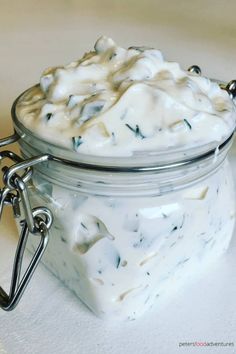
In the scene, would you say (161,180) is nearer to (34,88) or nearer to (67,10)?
(34,88)

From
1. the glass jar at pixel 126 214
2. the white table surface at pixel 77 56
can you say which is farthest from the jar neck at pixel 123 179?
the white table surface at pixel 77 56

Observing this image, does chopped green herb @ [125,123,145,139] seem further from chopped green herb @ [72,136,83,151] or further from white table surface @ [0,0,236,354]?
white table surface @ [0,0,236,354]

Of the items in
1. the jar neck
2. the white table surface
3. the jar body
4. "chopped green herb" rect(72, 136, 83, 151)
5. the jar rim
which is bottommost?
the white table surface

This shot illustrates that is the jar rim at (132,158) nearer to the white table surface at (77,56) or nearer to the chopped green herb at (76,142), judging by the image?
the chopped green herb at (76,142)

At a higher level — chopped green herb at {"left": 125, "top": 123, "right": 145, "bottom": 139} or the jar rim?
chopped green herb at {"left": 125, "top": 123, "right": 145, "bottom": 139}

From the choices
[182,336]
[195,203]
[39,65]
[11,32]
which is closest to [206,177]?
[195,203]

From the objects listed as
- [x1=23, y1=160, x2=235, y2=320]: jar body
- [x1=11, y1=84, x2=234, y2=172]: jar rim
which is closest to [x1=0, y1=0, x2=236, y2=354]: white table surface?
[x1=23, y1=160, x2=235, y2=320]: jar body
